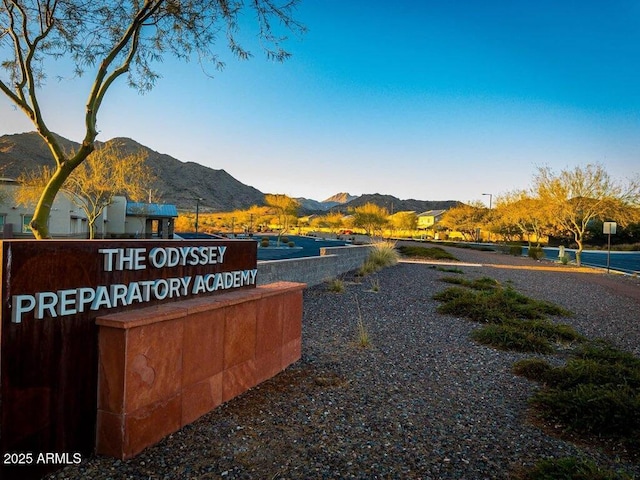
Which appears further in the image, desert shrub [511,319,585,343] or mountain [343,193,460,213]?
mountain [343,193,460,213]

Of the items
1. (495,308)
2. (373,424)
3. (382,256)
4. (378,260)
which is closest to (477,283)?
(495,308)

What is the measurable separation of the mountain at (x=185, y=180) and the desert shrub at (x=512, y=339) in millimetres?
92296

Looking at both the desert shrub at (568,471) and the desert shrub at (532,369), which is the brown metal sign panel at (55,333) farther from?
the desert shrub at (532,369)

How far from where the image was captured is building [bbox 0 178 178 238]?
1305 inches

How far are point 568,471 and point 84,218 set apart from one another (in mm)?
45917

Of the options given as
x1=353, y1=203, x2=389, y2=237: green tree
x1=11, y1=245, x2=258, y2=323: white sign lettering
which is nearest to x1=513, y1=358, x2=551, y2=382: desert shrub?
x1=11, y1=245, x2=258, y2=323: white sign lettering

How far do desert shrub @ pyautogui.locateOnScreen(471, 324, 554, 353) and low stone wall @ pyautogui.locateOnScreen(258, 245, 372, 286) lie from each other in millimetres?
5105

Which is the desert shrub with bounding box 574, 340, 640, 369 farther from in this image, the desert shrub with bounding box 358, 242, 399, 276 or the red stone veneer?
the desert shrub with bounding box 358, 242, 399, 276

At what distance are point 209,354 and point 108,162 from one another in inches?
1292

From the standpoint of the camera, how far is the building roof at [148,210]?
153 ft

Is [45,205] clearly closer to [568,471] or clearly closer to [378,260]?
[568,471]

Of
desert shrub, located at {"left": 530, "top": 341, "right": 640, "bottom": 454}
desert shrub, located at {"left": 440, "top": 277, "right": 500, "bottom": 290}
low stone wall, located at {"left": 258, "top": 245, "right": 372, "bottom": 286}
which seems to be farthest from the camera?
desert shrub, located at {"left": 440, "top": 277, "right": 500, "bottom": 290}

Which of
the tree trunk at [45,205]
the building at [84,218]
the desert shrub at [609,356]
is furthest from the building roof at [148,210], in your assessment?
the desert shrub at [609,356]

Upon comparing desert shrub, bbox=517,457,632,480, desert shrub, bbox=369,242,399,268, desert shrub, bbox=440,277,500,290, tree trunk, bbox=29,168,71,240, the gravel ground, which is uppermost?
tree trunk, bbox=29,168,71,240
